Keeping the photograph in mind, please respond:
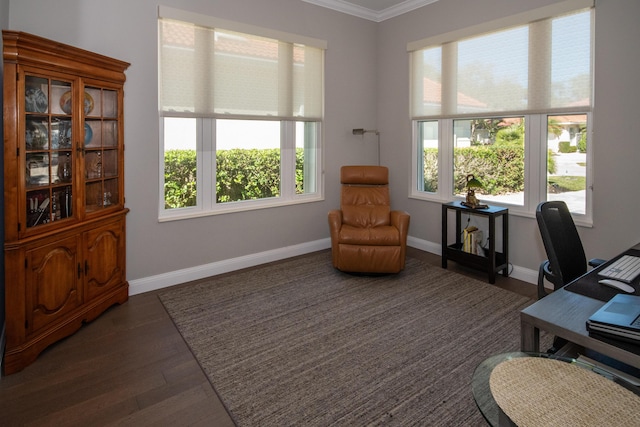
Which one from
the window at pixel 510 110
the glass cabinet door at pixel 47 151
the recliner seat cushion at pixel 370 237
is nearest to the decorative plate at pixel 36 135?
the glass cabinet door at pixel 47 151

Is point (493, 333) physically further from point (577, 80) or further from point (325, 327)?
point (577, 80)

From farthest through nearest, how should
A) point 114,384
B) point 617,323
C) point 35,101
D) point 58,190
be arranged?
point 58,190 < point 35,101 < point 114,384 < point 617,323

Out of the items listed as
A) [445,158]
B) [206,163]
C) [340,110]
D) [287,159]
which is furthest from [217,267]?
[445,158]

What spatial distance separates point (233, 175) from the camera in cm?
427

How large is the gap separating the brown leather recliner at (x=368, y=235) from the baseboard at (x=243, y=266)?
2.70 ft

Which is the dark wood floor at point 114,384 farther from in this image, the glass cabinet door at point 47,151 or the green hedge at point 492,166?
the green hedge at point 492,166

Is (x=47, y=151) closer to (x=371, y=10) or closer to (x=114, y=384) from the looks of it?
(x=114, y=384)

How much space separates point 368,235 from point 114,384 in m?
2.50

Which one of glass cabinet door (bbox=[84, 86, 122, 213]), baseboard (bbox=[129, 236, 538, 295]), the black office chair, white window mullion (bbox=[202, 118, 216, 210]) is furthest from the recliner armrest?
glass cabinet door (bbox=[84, 86, 122, 213])

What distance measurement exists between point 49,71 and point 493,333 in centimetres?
355

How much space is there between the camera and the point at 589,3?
3215 mm

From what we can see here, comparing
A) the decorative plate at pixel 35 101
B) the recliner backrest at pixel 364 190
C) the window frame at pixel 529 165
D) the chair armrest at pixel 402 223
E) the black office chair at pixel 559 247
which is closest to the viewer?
the black office chair at pixel 559 247

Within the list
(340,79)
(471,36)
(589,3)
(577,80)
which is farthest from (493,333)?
(340,79)

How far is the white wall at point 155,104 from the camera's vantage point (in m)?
3.21
